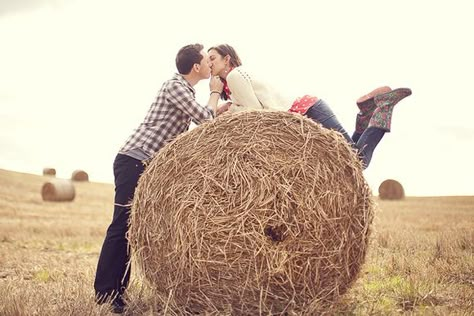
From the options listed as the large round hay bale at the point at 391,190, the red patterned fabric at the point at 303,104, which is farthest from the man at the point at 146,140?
the large round hay bale at the point at 391,190

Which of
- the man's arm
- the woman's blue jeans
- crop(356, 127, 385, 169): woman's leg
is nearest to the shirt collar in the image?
the man's arm

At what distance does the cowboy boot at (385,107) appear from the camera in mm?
4820

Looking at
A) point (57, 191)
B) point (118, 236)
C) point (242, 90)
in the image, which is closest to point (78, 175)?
point (57, 191)

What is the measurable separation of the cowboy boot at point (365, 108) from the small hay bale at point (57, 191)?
55.1ft

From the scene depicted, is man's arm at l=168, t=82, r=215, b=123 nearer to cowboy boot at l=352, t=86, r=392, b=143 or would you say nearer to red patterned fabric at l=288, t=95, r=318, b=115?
red patterned fabric at l=288, t=95, r=318, b=115

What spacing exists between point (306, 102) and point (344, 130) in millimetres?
442

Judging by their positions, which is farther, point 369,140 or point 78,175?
point 78,175

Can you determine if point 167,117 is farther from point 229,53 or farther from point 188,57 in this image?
point 229,53

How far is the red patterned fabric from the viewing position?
4.58 metres

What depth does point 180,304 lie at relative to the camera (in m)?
3.97

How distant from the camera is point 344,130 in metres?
4.73

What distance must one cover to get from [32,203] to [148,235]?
1654 centimetres

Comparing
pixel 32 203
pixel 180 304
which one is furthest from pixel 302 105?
pixel 32 203

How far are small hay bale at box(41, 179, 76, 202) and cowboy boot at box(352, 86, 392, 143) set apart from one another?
55.1 feet
